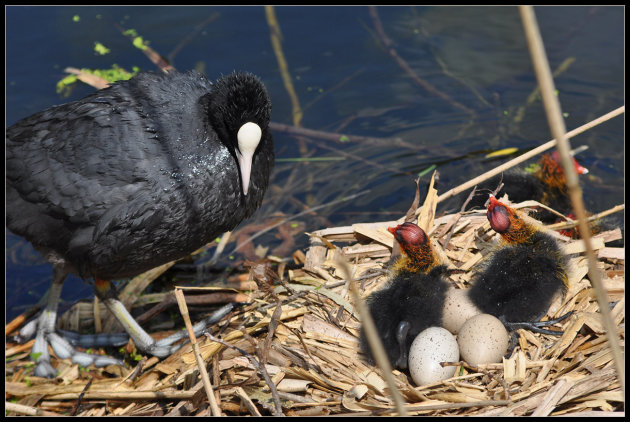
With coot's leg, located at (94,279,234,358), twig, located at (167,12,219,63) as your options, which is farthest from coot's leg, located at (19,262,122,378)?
twig, located at (167,12,219,63)

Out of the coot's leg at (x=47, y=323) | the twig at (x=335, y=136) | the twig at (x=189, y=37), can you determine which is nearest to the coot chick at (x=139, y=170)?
the coot's leg at (x=47, y=323)

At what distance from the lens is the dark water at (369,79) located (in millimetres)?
5227

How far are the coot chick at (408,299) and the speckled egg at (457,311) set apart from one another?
0.05 m

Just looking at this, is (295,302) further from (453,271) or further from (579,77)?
(579,77)

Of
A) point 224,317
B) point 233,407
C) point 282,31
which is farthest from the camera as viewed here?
point 282,31

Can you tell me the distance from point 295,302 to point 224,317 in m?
0.48

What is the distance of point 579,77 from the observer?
6.20 m

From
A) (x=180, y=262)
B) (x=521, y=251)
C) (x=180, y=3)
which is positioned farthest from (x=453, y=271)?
(x=180, y=3)

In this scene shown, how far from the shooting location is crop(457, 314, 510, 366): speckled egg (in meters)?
2.83

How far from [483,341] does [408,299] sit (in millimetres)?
437

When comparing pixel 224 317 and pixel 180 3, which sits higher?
pixel 180 3

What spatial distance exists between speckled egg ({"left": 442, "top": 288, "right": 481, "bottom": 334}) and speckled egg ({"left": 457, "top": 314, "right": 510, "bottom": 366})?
0.19m

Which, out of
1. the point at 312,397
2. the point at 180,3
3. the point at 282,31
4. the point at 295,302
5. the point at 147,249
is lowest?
the point at 312,397

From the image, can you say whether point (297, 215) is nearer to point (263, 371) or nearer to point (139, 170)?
point (139, 170)
